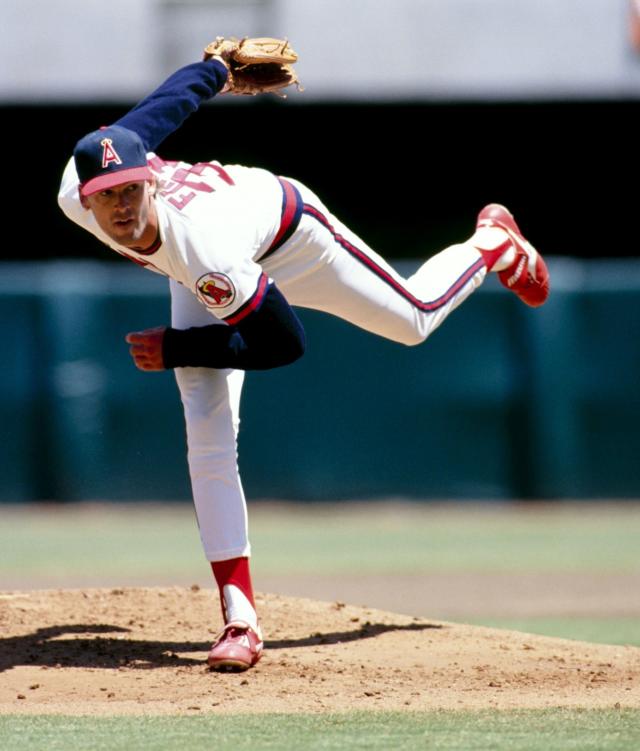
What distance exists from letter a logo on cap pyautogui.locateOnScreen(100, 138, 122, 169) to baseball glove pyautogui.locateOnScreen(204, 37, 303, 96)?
779 millimetres

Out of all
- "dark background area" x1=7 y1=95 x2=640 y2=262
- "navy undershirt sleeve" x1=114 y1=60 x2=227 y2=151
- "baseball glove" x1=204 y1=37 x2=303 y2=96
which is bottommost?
"navy undershirt sleeve" x1=114 y1=60 x2=227 y2=151

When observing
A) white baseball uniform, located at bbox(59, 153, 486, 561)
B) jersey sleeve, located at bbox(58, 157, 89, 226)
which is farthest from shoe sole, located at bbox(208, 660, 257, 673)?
jersey sleeve, located at bbox(58, 157, 89, 226)

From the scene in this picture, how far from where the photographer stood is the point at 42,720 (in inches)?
141

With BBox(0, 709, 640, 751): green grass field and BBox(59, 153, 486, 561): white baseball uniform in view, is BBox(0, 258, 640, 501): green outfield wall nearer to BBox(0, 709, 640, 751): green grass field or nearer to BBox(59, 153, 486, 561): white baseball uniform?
BBox(59, 153, 486, 561): white baseball uniform

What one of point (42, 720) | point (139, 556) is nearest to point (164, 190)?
point (42, 720)

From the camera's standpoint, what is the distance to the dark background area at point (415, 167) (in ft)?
42.0

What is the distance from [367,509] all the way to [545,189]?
442 cm

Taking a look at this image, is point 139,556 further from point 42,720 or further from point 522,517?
point 42,720

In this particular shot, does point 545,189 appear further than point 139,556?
Yes

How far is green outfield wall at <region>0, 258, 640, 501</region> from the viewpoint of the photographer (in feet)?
32.6

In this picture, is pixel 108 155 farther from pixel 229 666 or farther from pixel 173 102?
pixel 229 666

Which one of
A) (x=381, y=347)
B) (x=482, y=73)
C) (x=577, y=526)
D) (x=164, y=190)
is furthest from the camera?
(x=482, y=73)

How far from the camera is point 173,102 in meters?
4.20

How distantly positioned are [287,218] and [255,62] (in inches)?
22.5
